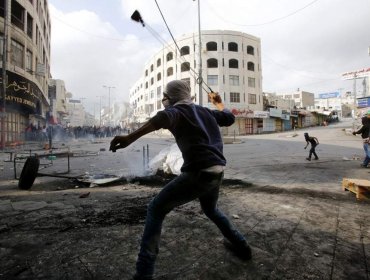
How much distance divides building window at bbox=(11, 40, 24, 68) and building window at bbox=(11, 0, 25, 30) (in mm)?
1706

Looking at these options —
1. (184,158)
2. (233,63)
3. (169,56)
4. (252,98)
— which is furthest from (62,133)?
(184,158)

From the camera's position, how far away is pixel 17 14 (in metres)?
22.5

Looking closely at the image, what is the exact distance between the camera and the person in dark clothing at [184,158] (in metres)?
1.97

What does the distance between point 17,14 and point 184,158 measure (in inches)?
1069

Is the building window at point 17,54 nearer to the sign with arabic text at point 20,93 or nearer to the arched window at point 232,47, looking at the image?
the sign with arabic text at point 20,93

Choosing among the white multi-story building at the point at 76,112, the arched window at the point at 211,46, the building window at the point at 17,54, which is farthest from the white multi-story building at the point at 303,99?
the white multi-story building at the point at 76,112

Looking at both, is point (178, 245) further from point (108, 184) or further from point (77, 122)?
point (77, 122)

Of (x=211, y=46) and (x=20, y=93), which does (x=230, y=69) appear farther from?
(x=20, y=93)

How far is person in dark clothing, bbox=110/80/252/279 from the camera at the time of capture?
197 centimetres

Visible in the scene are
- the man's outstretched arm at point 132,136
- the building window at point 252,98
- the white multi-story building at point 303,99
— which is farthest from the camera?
the white multi-story building at point 303,99

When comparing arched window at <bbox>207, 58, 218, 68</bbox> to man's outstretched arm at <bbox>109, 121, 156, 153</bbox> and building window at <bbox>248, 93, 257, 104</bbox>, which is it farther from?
man's outstretched arm at <bbox>109, 121, 156, 153</bbox>

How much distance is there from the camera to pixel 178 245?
2.72 meters

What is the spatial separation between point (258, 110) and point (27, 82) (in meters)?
34.8

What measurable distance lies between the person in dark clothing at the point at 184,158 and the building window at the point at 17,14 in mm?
24961
